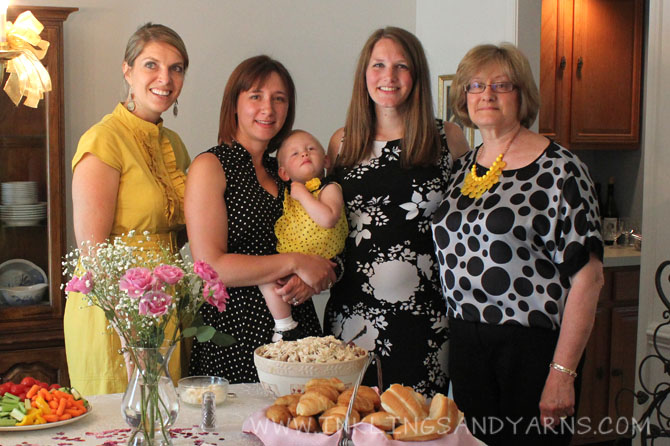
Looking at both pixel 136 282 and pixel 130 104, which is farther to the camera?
pixel 130 104

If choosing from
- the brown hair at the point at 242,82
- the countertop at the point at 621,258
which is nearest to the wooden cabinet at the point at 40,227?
the brown hair at the point at 242,82

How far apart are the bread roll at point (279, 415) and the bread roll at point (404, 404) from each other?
20cm

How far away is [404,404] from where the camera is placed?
55.3 inches

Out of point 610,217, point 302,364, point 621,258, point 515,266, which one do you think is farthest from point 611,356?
point 302,364

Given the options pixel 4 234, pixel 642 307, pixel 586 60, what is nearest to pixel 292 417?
pixel 642 307

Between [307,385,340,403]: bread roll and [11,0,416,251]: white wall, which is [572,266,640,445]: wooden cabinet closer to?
[11,0,416,251]: white wall

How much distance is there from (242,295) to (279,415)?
85 centimetres

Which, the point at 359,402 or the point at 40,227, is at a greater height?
the point at 40,227

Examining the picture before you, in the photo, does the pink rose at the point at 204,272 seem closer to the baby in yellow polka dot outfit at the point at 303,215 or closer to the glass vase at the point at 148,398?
the glass vase at the point at 148,398

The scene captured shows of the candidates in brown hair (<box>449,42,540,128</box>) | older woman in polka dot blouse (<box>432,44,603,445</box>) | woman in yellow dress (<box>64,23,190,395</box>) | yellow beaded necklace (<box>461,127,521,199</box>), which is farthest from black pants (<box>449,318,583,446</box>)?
woman in yellow dress (<box>64,23,190,395</box>)

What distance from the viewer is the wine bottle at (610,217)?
4.36 m

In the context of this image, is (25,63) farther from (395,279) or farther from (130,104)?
(395,279)

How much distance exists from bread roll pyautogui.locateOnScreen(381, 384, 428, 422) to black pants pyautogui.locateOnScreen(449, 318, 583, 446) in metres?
0.72

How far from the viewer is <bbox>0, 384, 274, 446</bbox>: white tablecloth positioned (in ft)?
5.00
